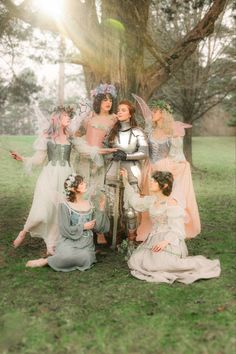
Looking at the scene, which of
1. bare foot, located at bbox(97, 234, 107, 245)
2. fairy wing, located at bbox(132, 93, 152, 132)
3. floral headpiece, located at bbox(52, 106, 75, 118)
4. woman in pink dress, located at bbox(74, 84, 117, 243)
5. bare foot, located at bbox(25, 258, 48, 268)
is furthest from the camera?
bare foot, located at bbox(97, 234, 107, 245)

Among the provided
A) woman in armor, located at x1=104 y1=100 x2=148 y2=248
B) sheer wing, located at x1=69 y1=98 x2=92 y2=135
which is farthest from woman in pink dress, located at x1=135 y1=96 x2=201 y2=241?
sheer wing, located at x1=69 y1=98 x2=92 y2=135

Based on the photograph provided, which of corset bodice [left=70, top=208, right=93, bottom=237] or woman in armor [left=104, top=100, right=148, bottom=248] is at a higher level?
woman in armor [left=104, top=100, right=148, bottom=248]

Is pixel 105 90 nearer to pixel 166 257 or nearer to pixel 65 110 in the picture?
pixel 65 110

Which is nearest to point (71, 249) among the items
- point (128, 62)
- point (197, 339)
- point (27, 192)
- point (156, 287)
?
point (156, 287)

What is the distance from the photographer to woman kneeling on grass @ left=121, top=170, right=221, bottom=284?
5277 mm

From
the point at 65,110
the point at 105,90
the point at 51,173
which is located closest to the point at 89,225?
the point at 51,173

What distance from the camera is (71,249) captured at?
18.0 feet

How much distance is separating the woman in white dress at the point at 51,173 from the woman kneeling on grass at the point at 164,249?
102 cm

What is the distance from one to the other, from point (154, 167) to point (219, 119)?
30778 millimetres

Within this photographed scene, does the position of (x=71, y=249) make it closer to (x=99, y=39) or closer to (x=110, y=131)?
(x=110, y=131)

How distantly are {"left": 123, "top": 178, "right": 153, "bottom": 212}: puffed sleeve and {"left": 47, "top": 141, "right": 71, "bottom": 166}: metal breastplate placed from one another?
2.90 ft

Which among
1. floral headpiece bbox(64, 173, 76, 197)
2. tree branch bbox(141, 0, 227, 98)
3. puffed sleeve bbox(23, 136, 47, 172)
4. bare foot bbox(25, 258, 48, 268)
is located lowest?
bare foot bbox(25, 258, 48, 268)

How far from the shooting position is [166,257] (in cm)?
533

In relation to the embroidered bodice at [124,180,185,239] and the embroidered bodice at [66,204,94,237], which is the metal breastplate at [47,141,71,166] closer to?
the embroidered bodice at [66,204,94,237]
